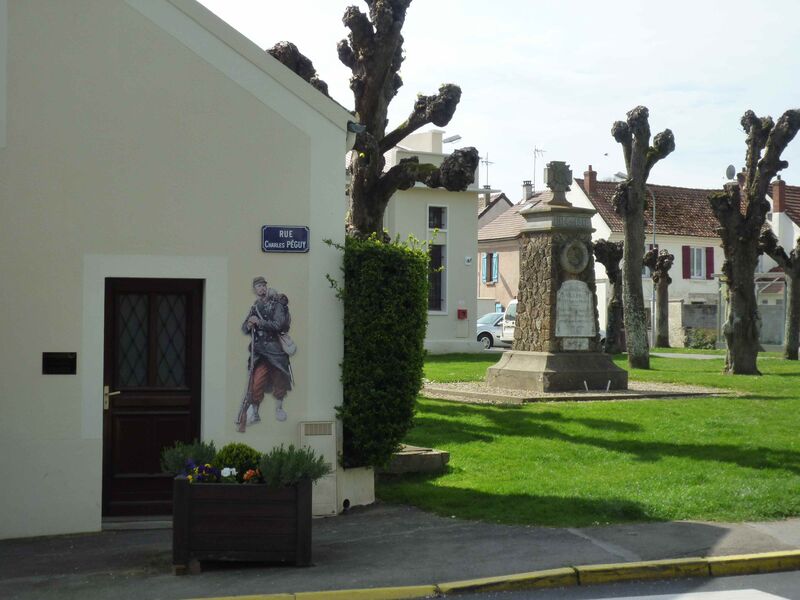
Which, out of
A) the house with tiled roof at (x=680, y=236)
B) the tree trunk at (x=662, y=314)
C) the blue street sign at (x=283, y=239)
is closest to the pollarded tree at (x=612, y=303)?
the tree trunk at (x=662, y=314)

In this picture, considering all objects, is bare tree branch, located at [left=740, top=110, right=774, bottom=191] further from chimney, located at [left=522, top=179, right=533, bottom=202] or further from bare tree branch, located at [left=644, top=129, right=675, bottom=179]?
chimney, located at [left=522, top=179, right=533, bottom=202]

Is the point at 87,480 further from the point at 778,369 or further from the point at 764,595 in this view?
the point at 778,369

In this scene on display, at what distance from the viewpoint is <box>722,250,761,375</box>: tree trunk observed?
79.8 feet

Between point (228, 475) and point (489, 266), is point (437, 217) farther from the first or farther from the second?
point (228, 475)

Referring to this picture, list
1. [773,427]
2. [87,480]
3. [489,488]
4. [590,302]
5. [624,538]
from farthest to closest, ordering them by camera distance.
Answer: [590,302], [773,427], [489,488], [87,480], [624,538]

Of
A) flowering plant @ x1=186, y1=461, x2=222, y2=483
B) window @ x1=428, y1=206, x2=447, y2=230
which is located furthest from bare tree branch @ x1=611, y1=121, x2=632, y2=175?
flowering plant @ x1=186, y1=461, x2=222, y2=483

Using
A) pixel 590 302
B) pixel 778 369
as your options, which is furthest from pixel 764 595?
pixel 778 369

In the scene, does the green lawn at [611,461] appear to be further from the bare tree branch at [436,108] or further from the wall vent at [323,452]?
the bare tree branch at [436,108]

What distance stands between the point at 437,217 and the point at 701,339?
12349 millimetres

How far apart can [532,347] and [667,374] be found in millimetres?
5778

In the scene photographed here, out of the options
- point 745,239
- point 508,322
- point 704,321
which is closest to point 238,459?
point 745,239

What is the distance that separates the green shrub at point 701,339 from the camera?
4175 cm

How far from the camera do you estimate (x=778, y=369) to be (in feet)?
88.1

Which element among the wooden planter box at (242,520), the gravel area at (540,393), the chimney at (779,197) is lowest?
the wooden planter box at (242,520)
